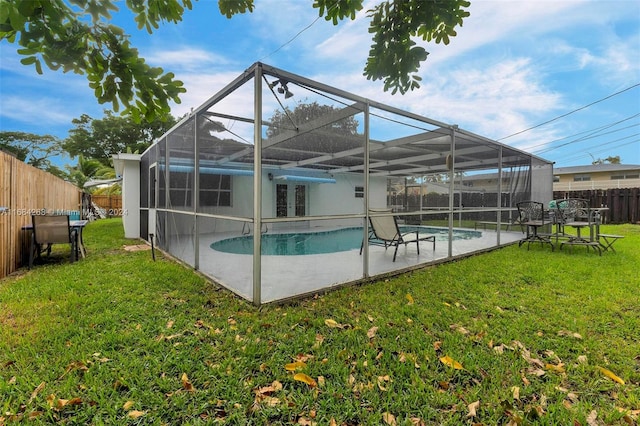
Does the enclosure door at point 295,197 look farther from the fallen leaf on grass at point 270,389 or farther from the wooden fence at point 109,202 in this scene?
the wooden fence at point 109,202

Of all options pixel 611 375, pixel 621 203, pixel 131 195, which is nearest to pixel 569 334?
pixel 611 375

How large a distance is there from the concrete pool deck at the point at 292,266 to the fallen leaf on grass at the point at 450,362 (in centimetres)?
200

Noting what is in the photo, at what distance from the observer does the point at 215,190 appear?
15.6 feet

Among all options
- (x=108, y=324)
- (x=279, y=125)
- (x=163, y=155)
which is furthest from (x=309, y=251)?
(x=108, y=324)

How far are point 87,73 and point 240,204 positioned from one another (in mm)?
2279

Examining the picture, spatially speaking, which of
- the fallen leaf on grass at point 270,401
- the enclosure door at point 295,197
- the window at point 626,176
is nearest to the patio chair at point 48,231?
the enclosure door at point 295,197

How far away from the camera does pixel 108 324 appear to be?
9.97ft

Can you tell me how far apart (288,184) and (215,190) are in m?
4.39

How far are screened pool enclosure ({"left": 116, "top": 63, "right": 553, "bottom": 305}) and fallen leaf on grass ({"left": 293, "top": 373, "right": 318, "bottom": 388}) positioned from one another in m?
1.55

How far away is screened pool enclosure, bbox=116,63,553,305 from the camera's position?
4.04 metres

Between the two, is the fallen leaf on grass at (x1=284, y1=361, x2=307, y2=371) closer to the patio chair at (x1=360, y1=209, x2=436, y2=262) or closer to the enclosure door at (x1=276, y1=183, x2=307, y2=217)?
the patio chair at (x1=360, y1=209, x2=436, y2=262)

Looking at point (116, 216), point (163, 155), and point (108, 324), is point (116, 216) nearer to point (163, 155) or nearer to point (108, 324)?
point (163, 155)

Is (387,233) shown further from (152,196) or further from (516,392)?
(152,196)

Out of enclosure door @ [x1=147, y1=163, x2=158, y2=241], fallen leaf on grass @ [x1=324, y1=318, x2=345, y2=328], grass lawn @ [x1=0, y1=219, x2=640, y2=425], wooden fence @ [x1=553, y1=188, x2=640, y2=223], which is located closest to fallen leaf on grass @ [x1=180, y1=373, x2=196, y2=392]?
grass lawn @ [x1=0, y1=219, x2=640, y2=425]
